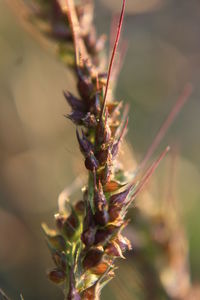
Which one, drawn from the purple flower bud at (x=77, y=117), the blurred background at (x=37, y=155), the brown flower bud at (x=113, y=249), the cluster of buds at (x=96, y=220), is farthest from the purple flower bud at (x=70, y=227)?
the blurred background at (x=37, y=155)

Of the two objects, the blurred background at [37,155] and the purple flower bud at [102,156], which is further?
the blurred background at [37,155]

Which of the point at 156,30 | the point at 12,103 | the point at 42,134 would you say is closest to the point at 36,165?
the point at 42,134

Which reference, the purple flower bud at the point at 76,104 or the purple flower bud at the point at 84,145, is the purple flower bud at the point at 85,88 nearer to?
the purple flower bud at the point at 76,104

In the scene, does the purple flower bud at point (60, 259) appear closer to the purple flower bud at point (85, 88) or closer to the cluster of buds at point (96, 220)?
the cluster of buds at point (96, 220)

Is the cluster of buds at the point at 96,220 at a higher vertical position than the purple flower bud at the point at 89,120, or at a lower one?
lower

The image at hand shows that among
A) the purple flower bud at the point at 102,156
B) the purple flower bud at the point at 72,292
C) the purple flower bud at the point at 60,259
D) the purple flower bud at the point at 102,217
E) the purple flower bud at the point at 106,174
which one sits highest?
the purple flower bud at the point at 102,156

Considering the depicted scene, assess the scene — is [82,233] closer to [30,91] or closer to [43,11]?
[43,11]

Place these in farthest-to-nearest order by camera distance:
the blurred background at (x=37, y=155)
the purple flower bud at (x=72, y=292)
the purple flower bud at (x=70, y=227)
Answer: the blurred background at (x=37, y=155), the purple flower bud at (x=70, y=227), the purple flower bud at (x=72, y=292)

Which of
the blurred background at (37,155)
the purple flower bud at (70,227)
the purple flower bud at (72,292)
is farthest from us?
the blurred background at (37,155)

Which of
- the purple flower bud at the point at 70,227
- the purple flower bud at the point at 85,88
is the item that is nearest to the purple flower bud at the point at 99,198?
the purple flower bud at the point at 70,227

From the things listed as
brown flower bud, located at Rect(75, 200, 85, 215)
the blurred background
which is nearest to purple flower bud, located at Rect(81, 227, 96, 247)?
brown flower bud, located at Rect(75, 200, 85, 215)

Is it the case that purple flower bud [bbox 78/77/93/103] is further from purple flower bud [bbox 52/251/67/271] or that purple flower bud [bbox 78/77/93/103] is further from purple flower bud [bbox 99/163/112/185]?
purple flower bud [bbox 52/251/67/271]
